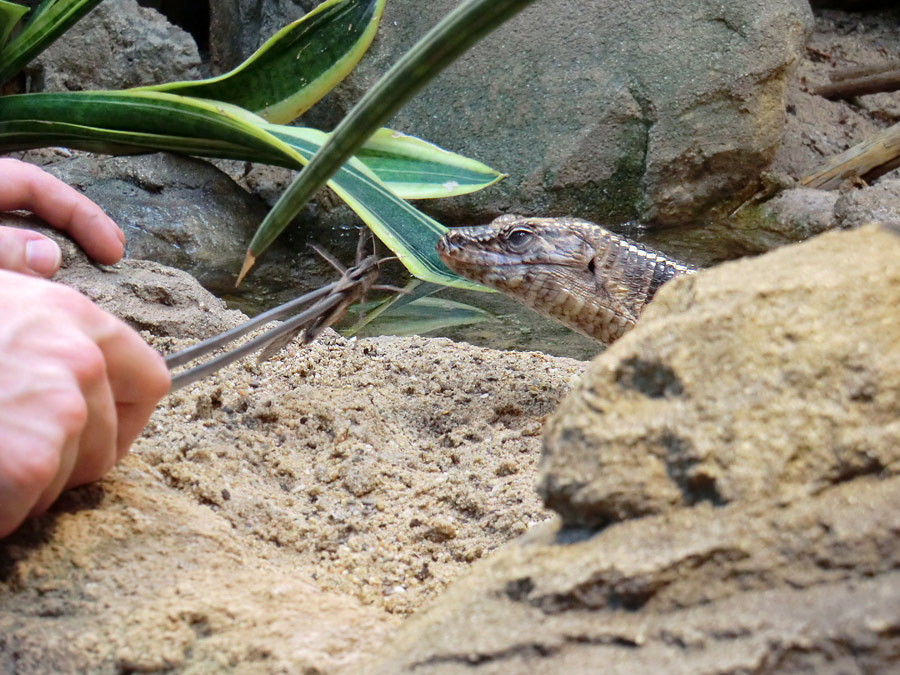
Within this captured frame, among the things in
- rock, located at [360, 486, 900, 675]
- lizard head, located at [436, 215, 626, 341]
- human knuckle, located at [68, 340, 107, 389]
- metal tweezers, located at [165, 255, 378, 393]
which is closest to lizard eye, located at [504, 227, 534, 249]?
lizard head, located at [436, 215, 626, 341]

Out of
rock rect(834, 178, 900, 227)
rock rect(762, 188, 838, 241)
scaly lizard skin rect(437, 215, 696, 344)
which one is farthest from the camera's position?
rock rect(762, 188, 838, 241)

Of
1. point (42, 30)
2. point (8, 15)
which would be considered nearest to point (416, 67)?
Answer: point (8, 15)

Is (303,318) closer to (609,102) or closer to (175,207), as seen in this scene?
(175,207)

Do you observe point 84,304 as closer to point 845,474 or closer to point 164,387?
point 164,387

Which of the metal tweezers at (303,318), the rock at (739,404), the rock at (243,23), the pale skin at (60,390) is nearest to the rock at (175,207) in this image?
the rock at (243,23)

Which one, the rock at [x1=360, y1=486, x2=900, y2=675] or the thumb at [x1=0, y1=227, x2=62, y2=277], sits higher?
the rock at [x1=360, y1=486, x2=900, y2=675]

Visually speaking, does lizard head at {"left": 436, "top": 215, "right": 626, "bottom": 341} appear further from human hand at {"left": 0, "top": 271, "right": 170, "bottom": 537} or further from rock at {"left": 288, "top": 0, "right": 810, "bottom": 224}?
rock at {"left": 288, "top": 0, "right": 810, "bottom": 224}
